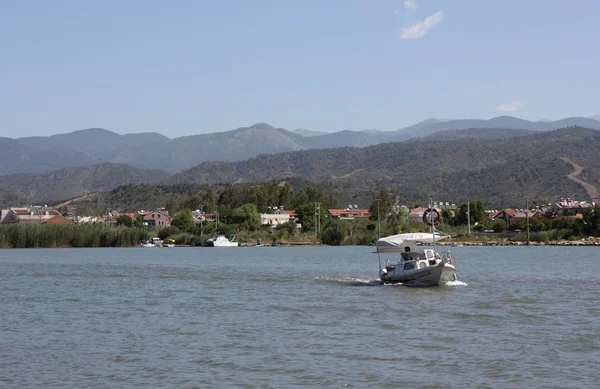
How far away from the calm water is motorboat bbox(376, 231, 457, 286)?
1278 mm

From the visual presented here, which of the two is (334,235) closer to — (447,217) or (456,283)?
(447,217)

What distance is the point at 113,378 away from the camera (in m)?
22.6

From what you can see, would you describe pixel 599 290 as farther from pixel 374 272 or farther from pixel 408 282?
pixel 374 272

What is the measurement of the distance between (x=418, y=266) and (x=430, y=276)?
1105 mm

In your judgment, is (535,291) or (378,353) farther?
(535,291)

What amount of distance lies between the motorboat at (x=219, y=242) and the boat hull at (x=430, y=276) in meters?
101

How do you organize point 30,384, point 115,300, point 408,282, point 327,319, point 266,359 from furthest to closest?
point 408,282 → point 115,300 → point 327,319 → point 266,359 → point 30,384

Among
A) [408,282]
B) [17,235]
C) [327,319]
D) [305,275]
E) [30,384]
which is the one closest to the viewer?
[30,384]

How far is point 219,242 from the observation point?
14912cm

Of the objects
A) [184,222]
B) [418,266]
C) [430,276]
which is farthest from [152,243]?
[430,276]

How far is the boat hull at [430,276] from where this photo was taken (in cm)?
4738

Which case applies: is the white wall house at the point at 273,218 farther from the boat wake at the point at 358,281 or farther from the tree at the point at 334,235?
the boat wake at the point at 358,281

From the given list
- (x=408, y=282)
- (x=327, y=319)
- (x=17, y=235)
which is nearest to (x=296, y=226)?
(x=17, y=235)

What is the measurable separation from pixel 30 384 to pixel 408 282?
29.5 metres
